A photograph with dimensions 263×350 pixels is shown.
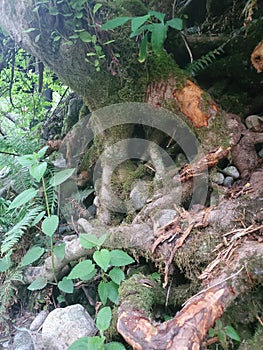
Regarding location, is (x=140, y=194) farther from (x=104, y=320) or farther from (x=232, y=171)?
(x=104, y=320)

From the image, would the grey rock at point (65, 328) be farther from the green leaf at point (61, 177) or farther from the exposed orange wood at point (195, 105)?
the exposed orange wood at point (195, 105)

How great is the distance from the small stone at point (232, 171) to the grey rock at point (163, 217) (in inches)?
18.6

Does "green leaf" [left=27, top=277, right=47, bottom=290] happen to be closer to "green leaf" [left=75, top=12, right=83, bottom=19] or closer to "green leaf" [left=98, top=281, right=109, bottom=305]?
"green leaf" [left=98, top=281, right=109, bottom=305]

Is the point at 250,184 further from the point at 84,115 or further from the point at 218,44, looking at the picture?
the point at 84,115

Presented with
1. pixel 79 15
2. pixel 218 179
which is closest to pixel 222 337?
pixel 218 179

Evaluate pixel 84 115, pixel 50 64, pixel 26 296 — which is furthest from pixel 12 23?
pixel 26 296

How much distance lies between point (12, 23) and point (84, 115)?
96cm

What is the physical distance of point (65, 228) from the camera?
96.0 inches

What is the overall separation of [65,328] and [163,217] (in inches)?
29.5

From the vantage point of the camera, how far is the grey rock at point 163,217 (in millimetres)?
1705

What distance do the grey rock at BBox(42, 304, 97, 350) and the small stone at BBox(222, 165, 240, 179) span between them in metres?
1.18

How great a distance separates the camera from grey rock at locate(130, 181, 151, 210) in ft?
6.73

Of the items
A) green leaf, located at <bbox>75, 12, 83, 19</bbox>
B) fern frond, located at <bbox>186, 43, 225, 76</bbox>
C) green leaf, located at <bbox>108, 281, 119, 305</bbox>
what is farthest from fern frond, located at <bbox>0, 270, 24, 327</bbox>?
fern frond, located at <bbox>186, 43, 225, 76</bbox>

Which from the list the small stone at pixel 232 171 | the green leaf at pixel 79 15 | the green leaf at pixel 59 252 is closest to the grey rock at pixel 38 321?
the green leaf at pixel 59 252
